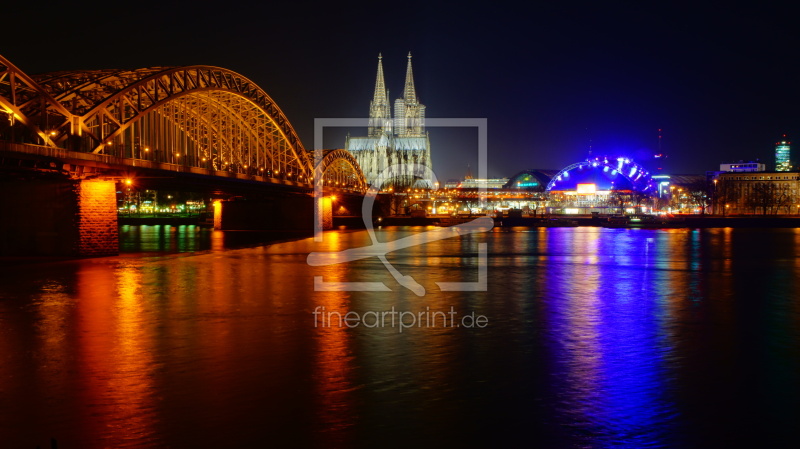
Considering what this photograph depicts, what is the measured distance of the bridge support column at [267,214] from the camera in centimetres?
9194

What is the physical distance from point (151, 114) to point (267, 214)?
31.4 meters

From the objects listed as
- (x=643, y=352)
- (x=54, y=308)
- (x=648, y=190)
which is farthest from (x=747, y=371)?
(x=648, y=190)

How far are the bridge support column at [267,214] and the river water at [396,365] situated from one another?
61623 mm

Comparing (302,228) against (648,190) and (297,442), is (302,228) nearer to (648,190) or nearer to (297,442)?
(297,442)

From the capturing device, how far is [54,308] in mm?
22438

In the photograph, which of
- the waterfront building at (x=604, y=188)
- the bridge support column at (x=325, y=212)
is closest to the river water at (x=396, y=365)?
the bridge support column at (x=325, y=212)

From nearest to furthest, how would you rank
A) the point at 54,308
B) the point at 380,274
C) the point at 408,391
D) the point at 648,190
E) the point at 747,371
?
the point at 408,391 → the point at 747,371 → the point at 54,308 → the point at 380,274 → the point at 648,190

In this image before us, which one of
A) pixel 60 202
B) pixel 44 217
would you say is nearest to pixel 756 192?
pixel 60 202

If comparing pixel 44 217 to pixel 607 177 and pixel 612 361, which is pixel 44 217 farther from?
pixel 607 177

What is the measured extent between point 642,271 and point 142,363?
27217 mm

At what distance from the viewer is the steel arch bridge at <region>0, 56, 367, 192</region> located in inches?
1677

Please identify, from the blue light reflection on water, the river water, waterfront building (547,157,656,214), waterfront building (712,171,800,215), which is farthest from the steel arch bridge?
waterfront building (547,157,656,214)

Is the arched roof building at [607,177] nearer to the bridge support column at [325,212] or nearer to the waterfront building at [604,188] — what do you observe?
the waterfront building at [604,188]

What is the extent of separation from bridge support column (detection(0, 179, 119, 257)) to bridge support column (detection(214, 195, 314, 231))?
166 feet
